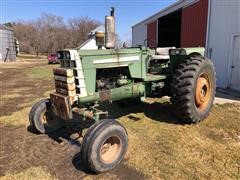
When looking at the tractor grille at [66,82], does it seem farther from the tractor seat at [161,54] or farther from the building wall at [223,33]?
the building wall at [223,33]

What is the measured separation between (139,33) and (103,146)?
18600 mm

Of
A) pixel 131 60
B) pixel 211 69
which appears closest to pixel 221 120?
pixel 211 69

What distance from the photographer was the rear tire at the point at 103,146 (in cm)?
328

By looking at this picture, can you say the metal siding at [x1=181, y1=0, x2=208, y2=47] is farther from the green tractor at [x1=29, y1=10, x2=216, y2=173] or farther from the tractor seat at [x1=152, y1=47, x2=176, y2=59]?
the tractor seat at [x1=152, y1=47, x2=176, y2=59]

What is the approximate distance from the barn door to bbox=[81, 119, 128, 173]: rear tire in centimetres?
581

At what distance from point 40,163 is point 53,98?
99 cm

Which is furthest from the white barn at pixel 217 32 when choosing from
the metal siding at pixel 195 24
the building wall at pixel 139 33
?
the building wall at pixel 139 33

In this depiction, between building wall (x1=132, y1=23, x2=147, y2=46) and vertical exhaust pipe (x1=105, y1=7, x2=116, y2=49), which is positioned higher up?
building wall (x1=132, y1=23, x2=147, y2=46)

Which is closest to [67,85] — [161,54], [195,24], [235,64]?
[161,54]

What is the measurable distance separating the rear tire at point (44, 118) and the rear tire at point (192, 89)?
2220 mm

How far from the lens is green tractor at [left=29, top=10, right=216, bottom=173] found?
3.54 m

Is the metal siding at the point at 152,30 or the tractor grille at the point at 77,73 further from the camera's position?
the metal siding at the point at 152,30

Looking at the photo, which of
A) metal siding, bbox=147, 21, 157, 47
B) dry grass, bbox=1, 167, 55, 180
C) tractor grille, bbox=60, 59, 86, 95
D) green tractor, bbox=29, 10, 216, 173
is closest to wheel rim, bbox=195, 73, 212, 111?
green tractor, bbox=29, 10, 216, 173

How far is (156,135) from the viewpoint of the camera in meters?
4.57
